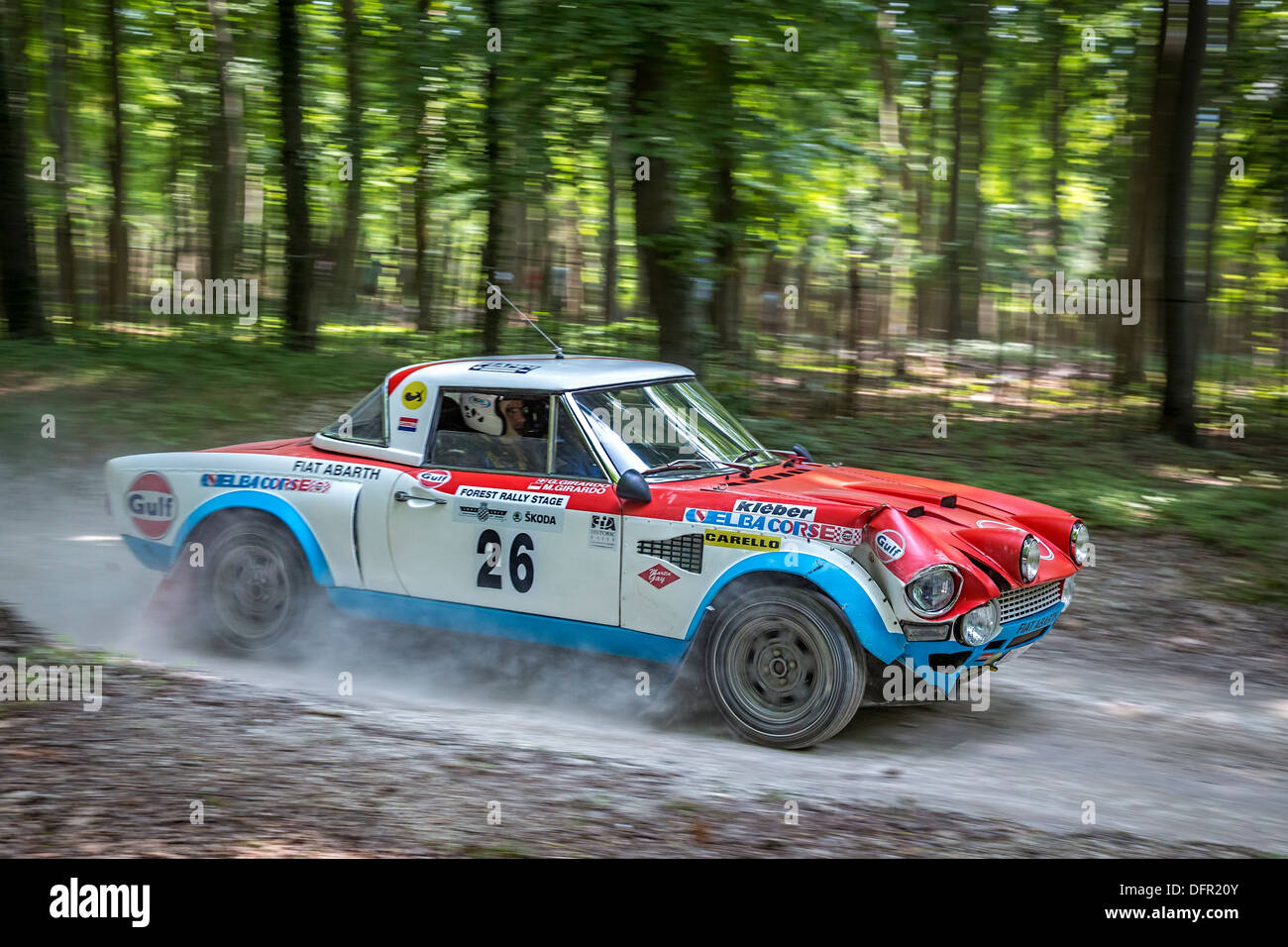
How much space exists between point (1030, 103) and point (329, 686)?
2066cm

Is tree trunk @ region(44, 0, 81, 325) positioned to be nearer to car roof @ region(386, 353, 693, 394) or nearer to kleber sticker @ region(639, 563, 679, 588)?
car roof @ region(386, 353, 693, 394)

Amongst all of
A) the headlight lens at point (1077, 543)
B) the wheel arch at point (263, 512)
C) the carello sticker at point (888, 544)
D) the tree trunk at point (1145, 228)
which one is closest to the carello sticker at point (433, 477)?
the wheel arch at point (263, 512)

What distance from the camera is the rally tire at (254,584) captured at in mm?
6621

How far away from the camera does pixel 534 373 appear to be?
634 cm

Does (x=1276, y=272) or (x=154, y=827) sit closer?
(x=154, y=827)

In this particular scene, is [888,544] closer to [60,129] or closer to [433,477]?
[433,477]

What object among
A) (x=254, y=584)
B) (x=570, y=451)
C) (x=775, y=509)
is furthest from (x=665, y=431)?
(x=254, y=584)

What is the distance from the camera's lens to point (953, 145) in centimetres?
2403

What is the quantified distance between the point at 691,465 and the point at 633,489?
22.5 inches

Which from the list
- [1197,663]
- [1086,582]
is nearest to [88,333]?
[1086,582]

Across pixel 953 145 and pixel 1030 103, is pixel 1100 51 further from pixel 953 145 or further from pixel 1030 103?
pixel 953 145

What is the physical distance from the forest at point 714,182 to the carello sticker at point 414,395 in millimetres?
5738

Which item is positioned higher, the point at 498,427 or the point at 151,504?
the point at 498,427

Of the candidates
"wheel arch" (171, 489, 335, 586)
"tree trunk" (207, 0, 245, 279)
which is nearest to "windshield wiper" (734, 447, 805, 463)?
"wheel arch" (171, 489, 335, 586)
